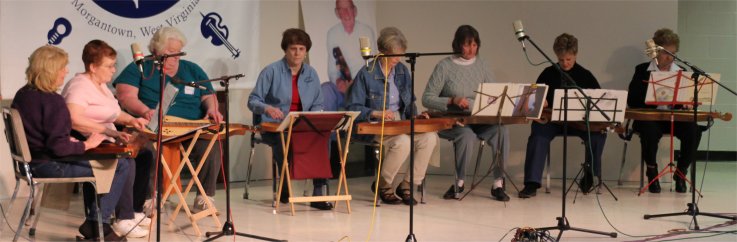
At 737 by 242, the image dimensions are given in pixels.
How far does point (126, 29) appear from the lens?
22.0ft

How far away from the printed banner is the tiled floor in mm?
984

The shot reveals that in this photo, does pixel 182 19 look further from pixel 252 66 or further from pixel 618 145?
pixel 618 145

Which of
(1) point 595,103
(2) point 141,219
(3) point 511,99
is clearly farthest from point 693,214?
(2) point 141,219

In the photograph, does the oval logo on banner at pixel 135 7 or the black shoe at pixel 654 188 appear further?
the black shoe at pixel 654 188

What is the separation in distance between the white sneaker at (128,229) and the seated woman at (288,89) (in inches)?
54.9

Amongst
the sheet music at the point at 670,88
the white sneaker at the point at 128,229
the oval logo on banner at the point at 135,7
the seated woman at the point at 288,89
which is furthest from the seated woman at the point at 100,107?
the sheet music at the point at 670,88

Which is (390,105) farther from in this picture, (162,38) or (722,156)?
(722,156)

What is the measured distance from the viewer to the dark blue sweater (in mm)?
4590

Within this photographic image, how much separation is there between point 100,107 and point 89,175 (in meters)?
0.49

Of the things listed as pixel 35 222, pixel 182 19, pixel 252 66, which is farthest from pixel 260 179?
pixel 35 222

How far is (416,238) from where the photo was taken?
16.9ft

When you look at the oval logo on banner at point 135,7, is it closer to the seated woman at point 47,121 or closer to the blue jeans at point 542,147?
the seated woman at point 47,121

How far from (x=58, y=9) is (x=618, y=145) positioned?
15.6ft

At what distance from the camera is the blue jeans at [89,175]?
4688 millimetres
